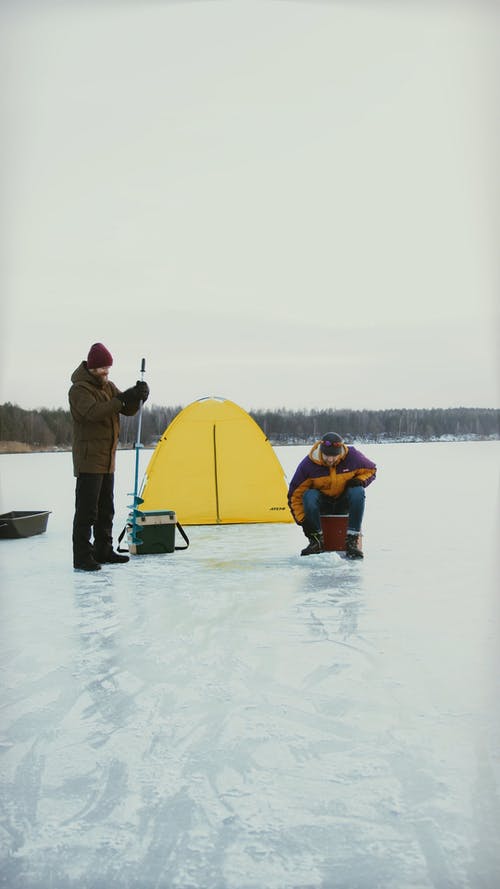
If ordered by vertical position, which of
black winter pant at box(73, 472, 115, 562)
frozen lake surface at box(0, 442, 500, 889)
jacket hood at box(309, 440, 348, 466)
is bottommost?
frozen lake surface at box(0, 442, 500, 889)

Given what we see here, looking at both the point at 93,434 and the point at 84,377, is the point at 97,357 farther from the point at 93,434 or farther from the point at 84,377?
the point at 93,434

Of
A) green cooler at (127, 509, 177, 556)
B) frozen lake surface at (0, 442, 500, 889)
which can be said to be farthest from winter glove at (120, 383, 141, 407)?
frozen lake surface at (0, 442, 500, 889)

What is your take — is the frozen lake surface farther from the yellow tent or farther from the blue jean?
the yellow tent

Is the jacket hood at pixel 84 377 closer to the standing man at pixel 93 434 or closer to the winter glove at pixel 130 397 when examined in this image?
the standing man at pixel 93 434

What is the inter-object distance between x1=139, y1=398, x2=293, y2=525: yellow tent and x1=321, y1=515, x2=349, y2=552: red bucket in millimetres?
1674

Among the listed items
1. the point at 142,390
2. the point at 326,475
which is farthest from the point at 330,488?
the point at 142,390

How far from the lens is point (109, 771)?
1.94 m

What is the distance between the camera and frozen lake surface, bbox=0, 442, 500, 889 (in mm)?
1551

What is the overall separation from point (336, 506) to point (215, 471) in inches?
70.8

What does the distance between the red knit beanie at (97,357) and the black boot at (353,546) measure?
2.04 meters

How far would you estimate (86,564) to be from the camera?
16.4 feet

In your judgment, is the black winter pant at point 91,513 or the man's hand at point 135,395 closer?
the black winter pant at point 91,513

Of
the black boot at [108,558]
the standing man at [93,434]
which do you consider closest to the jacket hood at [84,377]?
the standing man at [93,434]

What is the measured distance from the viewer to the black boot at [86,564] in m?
5.00
